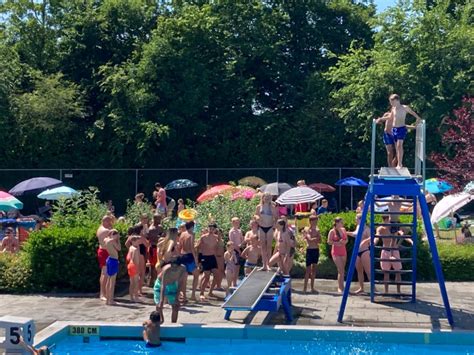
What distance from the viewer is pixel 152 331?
1230cm

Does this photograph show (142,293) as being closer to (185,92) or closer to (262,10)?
(185,92)

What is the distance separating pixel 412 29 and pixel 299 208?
32.0 ft

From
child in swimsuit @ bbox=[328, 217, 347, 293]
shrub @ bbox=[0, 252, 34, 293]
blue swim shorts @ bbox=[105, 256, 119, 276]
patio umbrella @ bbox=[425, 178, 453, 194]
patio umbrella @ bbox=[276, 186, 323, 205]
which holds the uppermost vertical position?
patio umbrella @ bbox=[425, 178, 453, 194]

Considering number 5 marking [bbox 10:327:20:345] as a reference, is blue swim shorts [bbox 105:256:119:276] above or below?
above

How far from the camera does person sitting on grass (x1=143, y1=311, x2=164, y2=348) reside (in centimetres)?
1224

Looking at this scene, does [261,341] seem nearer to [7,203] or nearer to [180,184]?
[7,203]

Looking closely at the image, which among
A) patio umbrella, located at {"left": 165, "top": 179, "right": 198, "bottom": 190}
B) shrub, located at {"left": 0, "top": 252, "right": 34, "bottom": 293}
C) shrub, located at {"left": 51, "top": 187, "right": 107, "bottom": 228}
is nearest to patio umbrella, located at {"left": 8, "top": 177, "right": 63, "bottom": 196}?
patio umbrella, located at {"left": 165, "top": 179, "right": 198, "bottom": 190}

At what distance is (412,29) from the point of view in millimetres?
33531

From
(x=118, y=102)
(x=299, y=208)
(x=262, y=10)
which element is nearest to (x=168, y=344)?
(x=299, y=208)

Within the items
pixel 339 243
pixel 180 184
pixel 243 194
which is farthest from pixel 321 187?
pixel 339 243

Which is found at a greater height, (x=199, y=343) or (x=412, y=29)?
(x=412, y=29)

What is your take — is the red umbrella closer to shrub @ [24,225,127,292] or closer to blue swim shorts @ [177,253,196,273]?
shrub @ [24,225,127,292]

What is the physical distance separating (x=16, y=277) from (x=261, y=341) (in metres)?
6.28

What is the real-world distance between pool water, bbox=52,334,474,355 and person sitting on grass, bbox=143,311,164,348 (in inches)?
4.2
